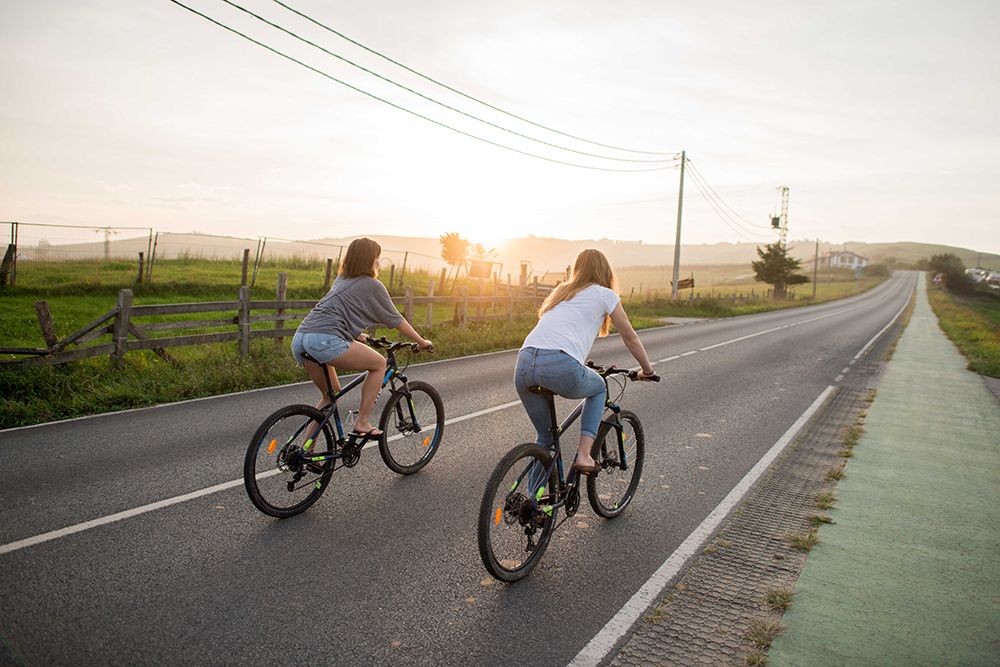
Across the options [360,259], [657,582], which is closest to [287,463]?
[360,259]

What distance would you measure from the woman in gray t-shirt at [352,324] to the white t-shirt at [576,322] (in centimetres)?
138

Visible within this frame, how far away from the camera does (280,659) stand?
121 inches

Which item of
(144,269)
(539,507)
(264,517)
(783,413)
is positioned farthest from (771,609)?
(144,269)

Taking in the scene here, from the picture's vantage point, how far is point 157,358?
11312 mm

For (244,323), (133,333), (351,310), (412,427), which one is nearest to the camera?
(351,310)

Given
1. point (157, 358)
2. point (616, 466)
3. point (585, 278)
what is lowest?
point (157, 358)

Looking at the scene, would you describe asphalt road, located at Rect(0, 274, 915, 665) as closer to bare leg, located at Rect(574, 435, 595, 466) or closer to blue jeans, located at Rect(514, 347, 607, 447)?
bare leg, located at Rect(574, 435, 595, 466)

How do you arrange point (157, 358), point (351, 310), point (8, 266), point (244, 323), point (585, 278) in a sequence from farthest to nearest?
1. point (8, 266)
2. point (244, 323)
3. point (157, 358)
4. point (351, 310)
5. point (585, 278)

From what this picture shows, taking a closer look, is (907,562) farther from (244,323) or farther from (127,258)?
(127,258)

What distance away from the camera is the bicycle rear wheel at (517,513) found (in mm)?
3734

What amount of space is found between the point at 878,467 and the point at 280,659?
6.14 m

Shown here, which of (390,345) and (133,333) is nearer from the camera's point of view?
(390,345)

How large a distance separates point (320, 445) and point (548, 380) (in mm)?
2208

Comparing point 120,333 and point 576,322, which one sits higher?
point 576,322
